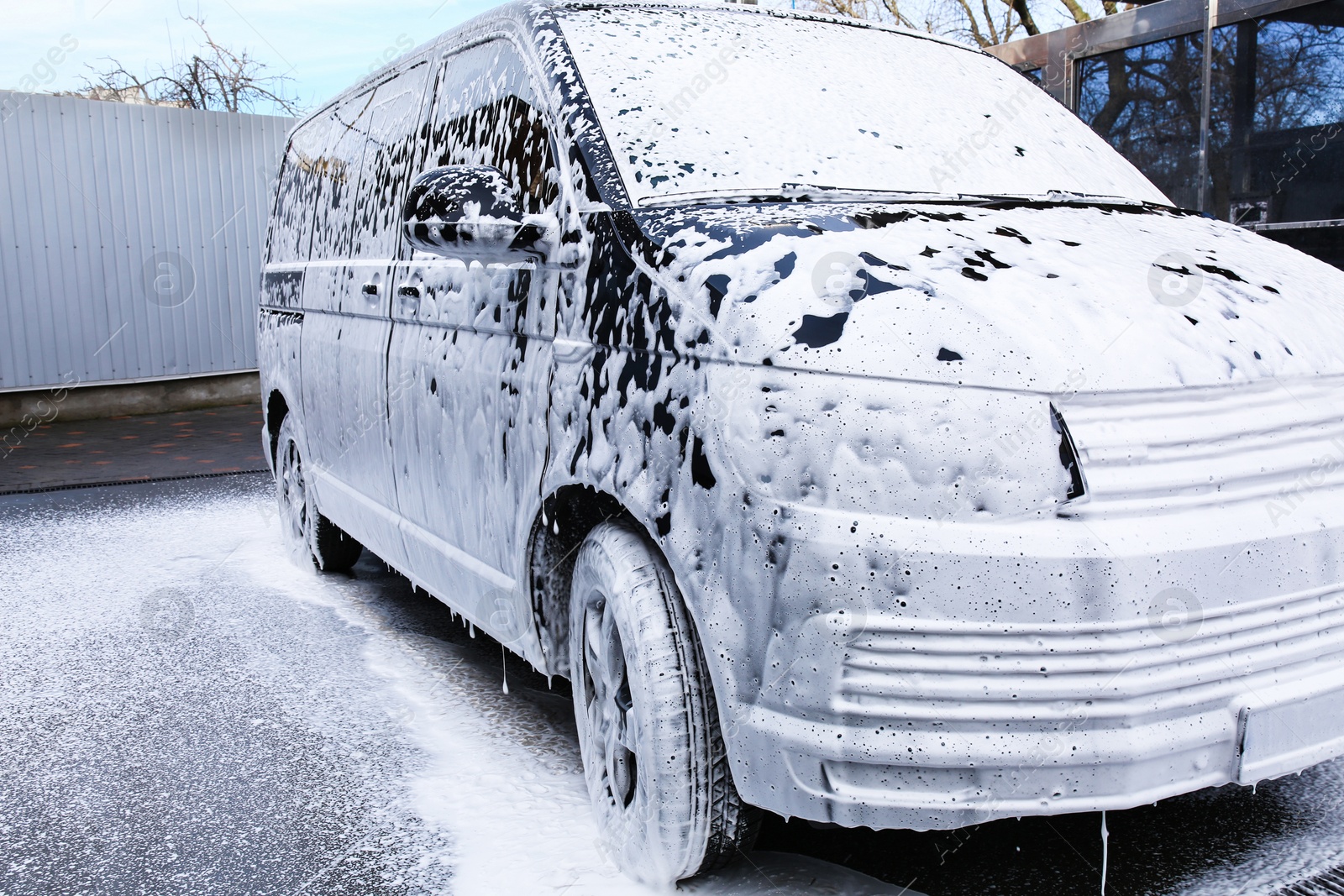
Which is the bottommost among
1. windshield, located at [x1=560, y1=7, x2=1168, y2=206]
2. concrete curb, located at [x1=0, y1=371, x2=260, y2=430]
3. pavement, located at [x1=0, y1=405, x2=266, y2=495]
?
pavement, located at [x1=0, y1=405, x2=266, y2=495]

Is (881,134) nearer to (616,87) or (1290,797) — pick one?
(616,87)

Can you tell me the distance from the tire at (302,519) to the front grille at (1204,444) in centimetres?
377

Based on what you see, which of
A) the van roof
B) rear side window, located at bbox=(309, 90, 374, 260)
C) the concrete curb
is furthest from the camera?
the concrete curb

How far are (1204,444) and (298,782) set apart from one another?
2.37 meters

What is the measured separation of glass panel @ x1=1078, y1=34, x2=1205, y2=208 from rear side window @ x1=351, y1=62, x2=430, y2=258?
5.18 metres

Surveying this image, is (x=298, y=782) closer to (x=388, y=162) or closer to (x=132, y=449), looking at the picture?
(x=388, y=162)

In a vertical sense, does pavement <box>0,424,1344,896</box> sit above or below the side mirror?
below

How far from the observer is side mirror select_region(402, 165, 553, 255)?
2.52 metres

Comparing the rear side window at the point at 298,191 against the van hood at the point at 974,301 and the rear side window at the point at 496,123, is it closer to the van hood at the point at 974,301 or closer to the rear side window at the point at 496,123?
the rear side window at the point at 496,123

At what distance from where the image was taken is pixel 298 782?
3.05 meters

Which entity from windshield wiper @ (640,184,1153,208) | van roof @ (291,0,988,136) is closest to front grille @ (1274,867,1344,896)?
windshield wiper @ (640,184,1153,208)

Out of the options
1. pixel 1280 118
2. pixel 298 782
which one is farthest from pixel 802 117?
pixel 1280 118

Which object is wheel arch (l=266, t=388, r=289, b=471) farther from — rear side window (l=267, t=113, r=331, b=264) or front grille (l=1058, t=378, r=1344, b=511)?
front grille (l=1058, t=378, r=1344, b=511)

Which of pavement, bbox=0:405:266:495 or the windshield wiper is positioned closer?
the windshield wiper
